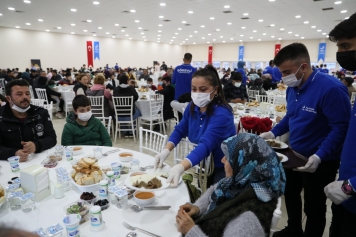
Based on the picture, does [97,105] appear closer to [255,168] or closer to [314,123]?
[314,123]

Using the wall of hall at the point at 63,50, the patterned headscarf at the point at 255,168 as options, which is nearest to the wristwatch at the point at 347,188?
the patterned headscarf at the point at 255,168

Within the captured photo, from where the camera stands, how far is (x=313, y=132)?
185cm

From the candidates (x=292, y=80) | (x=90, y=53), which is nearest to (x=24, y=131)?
(x=292, y=80)

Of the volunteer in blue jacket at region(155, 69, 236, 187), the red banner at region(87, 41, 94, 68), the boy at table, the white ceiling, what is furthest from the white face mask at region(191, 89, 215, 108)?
the red banner at region(87, 41, 94, 68)

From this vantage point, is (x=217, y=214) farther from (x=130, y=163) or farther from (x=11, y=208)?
(x=11, y=208)

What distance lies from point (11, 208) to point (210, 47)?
26545 mm

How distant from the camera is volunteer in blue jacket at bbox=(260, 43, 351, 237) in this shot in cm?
168

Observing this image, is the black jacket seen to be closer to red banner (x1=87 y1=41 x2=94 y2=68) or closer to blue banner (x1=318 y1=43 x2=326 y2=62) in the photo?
red banner (x1=87 y1=41 x2=94 y2=68)

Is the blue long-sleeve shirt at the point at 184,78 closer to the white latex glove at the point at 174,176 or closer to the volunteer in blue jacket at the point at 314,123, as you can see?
the volunteer in blue jacket at the point at 314,123

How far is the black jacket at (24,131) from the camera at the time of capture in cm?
219

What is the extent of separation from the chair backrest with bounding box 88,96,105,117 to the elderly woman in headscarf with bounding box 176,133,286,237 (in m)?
4.44

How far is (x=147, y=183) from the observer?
1487 millimetres

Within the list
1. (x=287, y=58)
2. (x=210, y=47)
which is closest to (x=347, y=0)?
(x=287, y=58)

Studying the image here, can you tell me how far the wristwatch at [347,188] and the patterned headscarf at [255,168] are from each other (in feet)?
1.41
